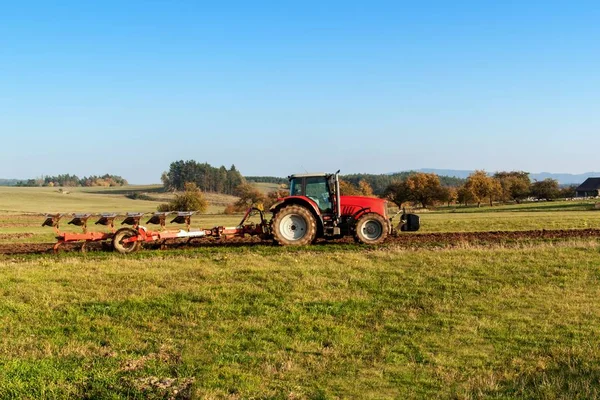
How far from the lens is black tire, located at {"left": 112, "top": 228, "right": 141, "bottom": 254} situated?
16.4 meters

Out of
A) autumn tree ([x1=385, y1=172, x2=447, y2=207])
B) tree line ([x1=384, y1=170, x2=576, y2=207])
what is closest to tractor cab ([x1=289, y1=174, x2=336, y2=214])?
tree line ([x1=384, y1=170, x2=576, y2=207])

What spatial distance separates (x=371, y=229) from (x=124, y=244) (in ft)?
26.5

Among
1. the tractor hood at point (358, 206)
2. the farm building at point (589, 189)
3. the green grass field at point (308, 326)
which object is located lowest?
the green grass field at point (308, 326)

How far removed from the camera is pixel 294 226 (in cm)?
1719

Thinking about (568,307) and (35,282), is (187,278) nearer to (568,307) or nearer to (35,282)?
(35,282)

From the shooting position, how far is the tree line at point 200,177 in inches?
5650

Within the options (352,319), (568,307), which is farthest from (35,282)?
(568,307)

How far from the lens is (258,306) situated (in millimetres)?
9961

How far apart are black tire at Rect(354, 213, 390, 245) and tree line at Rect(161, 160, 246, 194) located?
128 meters

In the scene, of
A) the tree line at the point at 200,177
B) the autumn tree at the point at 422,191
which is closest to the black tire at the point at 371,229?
the autumn tree at the point at 422,191

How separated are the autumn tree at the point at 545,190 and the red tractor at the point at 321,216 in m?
88.9

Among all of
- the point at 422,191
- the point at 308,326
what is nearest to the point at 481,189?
the point at 422,191

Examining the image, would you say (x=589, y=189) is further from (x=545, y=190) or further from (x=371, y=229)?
(x=371, y=229)

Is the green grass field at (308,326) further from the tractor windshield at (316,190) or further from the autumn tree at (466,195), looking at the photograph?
the autumn tree at (466,195)
